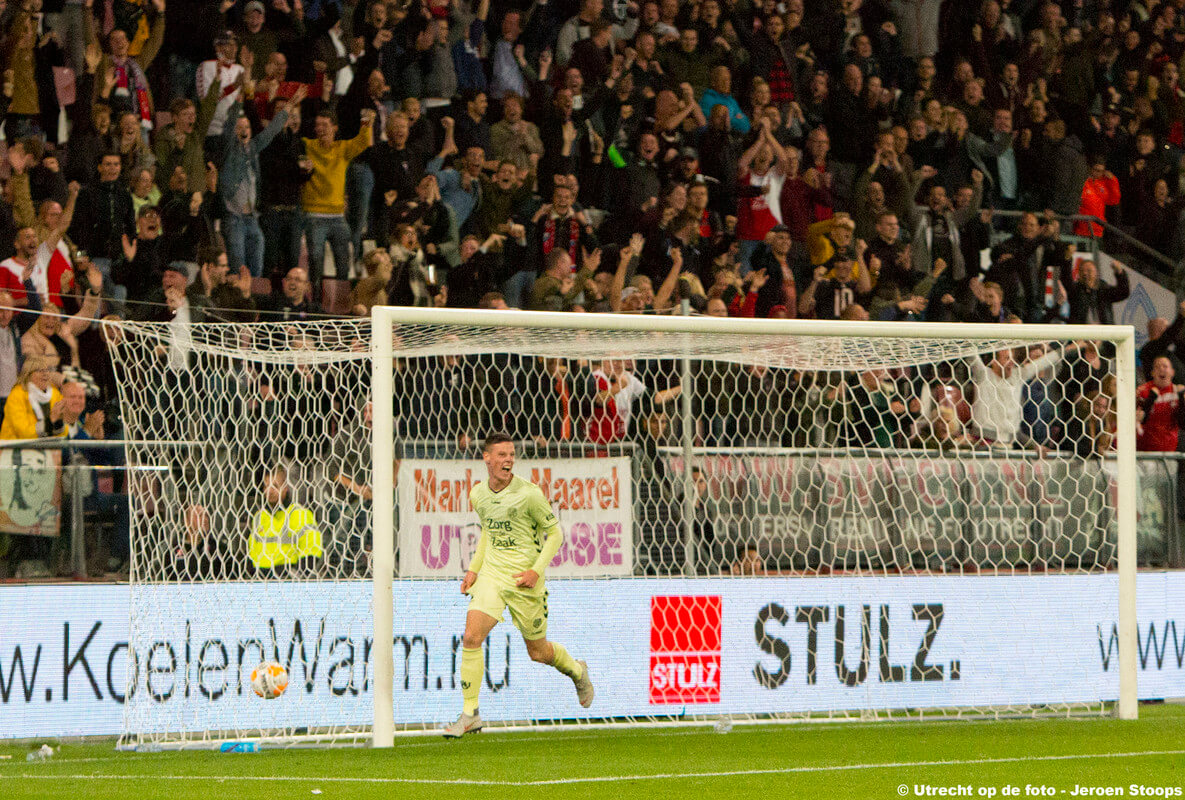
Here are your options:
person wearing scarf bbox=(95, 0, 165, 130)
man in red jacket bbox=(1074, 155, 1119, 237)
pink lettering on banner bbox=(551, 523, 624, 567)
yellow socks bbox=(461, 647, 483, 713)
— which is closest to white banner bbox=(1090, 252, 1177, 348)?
man in red jacket bbox=(1074, 155, 1119, 237)

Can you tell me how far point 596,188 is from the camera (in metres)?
14.6

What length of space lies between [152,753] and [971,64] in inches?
470

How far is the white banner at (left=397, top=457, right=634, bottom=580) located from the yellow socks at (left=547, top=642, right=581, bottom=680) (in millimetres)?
1099

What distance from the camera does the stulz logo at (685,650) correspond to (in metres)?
10.5

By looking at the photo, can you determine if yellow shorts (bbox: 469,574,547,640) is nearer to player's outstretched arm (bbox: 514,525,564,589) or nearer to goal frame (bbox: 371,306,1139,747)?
player's outstretched arm (bbox: 514,525,564,589)

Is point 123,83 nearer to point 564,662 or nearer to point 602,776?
point 564,662

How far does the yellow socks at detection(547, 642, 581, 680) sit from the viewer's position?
9516 millimetres

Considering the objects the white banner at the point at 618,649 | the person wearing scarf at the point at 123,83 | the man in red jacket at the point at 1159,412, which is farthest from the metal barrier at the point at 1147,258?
the person wearing scarf at the point at 123,83

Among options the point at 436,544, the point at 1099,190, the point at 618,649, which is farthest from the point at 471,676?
the point at 1099,190

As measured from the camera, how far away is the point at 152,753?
9.09 m

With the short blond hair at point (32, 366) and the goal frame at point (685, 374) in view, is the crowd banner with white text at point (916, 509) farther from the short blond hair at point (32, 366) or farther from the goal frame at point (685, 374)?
the short blond hair at point (32, 366)

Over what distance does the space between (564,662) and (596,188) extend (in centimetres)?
610

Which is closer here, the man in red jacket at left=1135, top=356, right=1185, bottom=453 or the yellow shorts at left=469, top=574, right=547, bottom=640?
the yellow shorts at left=469, top=574, right=547, bottom=640

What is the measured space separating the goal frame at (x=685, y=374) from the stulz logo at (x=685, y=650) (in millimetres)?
715
